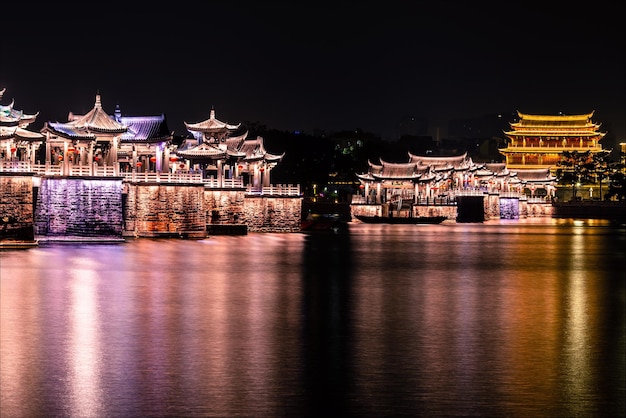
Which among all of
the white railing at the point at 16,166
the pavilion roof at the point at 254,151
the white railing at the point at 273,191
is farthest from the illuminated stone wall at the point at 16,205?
the pavilion roof at the point at 254,151

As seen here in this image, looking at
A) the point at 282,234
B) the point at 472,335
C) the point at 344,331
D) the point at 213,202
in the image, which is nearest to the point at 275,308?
the point at 344,331

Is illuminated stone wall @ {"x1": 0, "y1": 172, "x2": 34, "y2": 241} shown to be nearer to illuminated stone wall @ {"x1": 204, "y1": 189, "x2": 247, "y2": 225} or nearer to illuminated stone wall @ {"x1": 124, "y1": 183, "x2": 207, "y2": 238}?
illuminated stone wall @ {"x1": 124, "y1": 183, "x2": 207, "y2": 238}

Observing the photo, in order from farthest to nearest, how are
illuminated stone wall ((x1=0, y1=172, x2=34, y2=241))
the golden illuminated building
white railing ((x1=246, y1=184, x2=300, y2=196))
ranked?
the golden illuminated building < white railing ((x1=246, y1=184, x2=300, y2=196)) < illuminated stone wall ((x1=0, y1=172, x2=34, y2=241))

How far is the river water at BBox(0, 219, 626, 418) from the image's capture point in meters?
13.3

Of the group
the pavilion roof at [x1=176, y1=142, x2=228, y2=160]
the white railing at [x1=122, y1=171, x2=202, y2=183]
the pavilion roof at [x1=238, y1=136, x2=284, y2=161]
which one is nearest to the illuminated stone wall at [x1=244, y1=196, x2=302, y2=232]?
the pavilion roof at [x1=238, y1=136, x2=284, y2=161]

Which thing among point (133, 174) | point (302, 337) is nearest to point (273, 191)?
point (133, 174)

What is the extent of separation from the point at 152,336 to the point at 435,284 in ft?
40.9

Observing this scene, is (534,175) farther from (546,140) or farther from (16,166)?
(16,166)

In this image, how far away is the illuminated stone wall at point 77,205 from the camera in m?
38.9

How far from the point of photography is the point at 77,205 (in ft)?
129

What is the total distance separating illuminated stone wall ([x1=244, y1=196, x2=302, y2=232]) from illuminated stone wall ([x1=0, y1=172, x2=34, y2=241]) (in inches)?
728

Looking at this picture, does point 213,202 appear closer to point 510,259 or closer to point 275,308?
point 510,259

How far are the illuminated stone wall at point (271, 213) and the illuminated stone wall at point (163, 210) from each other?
30.3 ft

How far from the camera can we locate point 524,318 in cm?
2145
